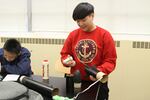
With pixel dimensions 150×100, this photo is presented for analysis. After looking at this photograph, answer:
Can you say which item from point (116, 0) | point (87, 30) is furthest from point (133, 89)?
point (87, 30)

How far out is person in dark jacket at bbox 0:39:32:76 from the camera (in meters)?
2.04

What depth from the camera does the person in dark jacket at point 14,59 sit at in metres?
2.04

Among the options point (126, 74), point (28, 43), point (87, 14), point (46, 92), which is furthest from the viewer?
point (28, 43)

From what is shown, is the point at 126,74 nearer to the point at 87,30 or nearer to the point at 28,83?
the point at 87,30

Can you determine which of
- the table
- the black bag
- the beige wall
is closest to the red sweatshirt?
the table

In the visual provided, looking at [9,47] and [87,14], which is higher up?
[87,14]

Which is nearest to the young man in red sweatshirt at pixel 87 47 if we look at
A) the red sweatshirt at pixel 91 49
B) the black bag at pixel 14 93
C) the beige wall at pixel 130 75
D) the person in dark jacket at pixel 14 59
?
the red sweatshirt at pixel 91 49

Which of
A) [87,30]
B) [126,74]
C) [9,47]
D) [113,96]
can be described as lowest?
[113,96]

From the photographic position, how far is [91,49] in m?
1.92

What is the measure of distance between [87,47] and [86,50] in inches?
0.9

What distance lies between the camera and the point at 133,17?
9.53 feet

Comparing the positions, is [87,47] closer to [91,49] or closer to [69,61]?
[91,49]

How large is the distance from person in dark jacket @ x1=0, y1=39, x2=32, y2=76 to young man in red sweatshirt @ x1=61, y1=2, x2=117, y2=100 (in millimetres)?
362

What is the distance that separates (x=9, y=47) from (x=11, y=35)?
119 cm
